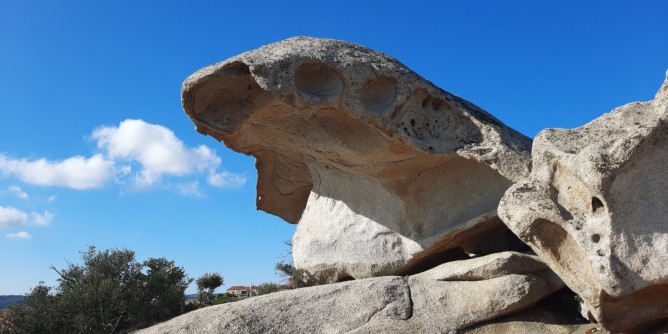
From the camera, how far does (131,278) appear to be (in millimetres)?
12188

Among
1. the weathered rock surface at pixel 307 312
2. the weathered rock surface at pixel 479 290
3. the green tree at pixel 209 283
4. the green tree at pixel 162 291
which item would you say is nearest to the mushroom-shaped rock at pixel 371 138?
A: the weathered rock surface at pixel 479 290

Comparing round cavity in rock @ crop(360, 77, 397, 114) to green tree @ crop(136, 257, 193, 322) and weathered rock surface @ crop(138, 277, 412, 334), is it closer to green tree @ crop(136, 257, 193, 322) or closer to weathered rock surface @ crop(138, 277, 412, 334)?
weathered rock surface @ crop(138, 277, 412, 334)

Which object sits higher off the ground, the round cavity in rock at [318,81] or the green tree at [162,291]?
the round cavity in rock at [318,81]

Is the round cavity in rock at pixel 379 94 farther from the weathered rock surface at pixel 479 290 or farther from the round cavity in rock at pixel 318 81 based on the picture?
the weathered rock surface at pixel 479 290

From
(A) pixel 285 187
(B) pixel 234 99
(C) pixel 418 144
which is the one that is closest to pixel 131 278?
(A) pixel 285 187

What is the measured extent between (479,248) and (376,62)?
3.46 meters

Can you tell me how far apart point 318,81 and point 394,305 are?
3.25 m

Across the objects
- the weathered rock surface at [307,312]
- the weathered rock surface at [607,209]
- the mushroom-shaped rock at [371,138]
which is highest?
the mushroom-shaped rock at [371,138]

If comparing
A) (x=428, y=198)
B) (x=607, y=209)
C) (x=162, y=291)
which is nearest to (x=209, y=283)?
(x=162, y=291)

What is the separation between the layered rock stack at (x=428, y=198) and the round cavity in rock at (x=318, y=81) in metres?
0.02

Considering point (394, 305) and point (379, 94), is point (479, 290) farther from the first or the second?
point (379, 94)

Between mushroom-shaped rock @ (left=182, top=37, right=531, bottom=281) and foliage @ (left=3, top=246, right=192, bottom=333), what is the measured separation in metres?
3.86

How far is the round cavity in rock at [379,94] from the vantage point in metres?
8.23

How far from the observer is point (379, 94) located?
843 centimetres
